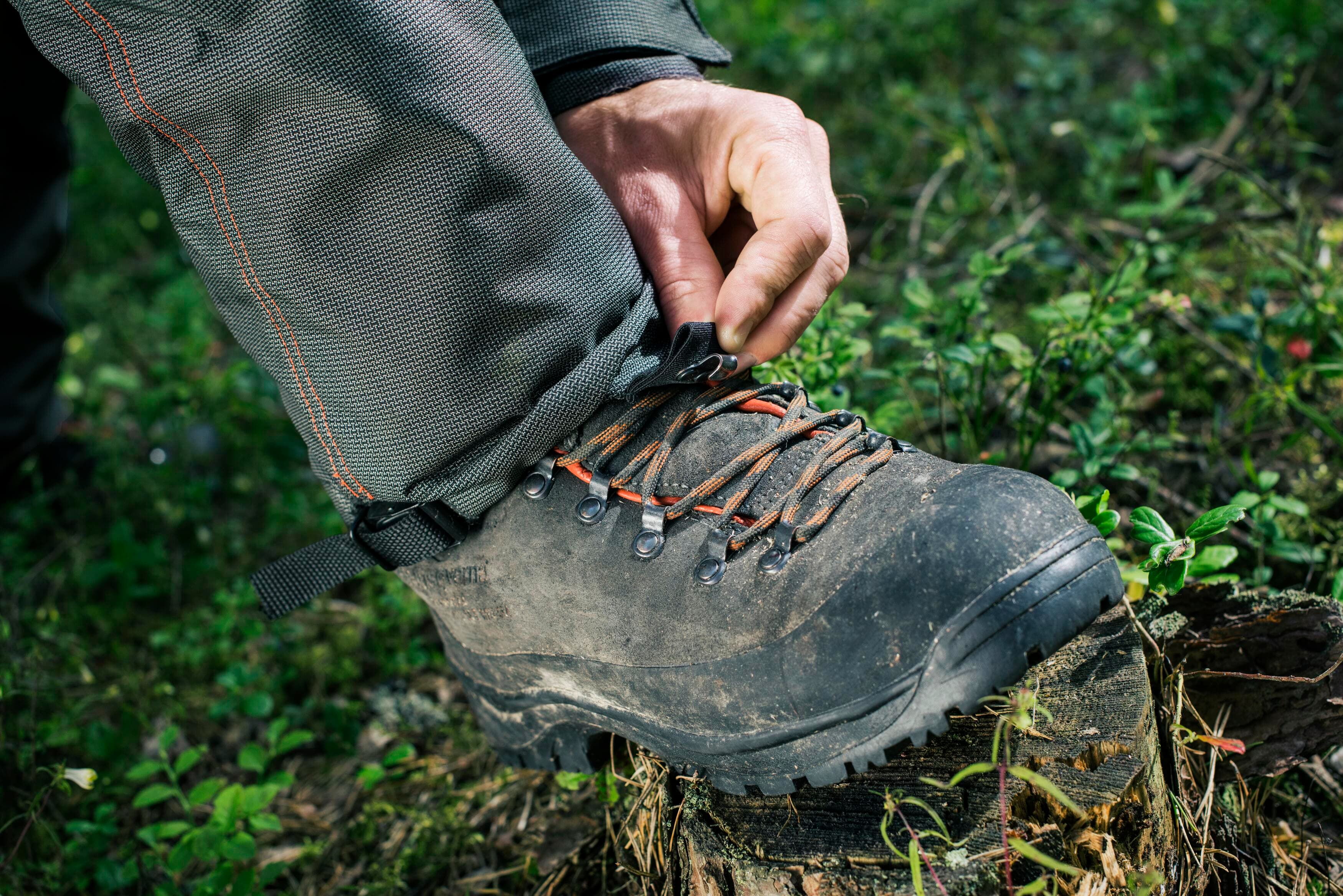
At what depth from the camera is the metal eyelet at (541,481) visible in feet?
4.59

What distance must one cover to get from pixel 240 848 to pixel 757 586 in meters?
1.07

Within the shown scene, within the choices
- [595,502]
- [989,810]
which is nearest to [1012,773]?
[989,810]

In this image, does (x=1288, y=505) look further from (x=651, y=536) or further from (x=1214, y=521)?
(x=651, y=536)

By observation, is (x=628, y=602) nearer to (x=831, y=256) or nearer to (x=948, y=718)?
(x=948, y=718)

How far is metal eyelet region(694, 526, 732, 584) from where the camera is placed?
1276 mm

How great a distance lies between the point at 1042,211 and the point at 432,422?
2.07 m

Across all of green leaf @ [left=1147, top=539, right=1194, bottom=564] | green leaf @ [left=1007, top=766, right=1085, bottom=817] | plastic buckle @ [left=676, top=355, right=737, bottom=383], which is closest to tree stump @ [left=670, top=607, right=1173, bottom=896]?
green leaf @ [left=1007, top=766, right=1085, bottom=817]

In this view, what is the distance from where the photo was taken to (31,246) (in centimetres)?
263

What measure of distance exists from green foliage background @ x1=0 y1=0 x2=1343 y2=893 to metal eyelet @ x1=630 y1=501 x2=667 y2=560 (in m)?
0.65

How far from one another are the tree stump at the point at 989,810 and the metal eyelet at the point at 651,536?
408mm

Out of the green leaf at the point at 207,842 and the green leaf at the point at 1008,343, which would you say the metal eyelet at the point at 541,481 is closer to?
the green leaf at the point at 207,842

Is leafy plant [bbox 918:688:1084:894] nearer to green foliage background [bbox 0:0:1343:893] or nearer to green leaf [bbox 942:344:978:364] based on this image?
green foliage background [bbox 0:0:1343:893]

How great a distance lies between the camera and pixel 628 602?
1.34m

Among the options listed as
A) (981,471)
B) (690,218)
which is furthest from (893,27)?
(981,471)
